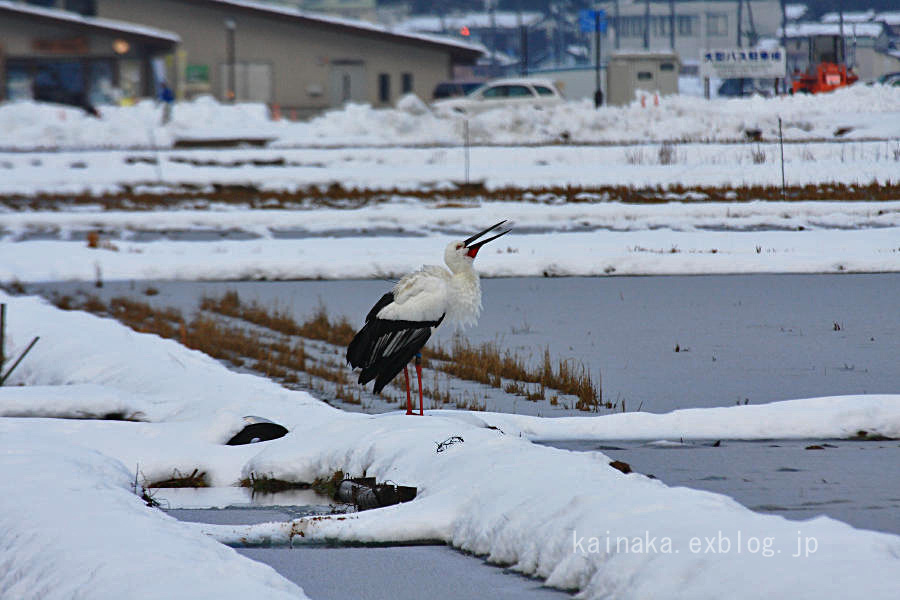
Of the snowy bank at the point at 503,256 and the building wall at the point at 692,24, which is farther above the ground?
the building wall at the point at 692,24

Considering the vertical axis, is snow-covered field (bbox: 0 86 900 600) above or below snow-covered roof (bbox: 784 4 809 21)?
below

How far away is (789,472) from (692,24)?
122 meters

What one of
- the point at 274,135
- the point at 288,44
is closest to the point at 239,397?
the point at 274,135

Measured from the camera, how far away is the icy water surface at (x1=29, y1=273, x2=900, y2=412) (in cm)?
1080

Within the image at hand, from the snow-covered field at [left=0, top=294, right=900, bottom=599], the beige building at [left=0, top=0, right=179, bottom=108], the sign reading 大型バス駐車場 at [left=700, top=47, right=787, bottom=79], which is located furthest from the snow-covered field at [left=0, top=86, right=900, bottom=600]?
the beige building at [left=0, top=0, right=179, bottom=108]

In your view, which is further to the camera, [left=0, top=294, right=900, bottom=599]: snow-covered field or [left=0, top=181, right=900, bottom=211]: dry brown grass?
[left=0, top=181, right=900, bottom=211]: dry brown grass

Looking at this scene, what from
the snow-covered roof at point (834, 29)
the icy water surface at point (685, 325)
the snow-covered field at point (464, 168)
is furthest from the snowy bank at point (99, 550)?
the snow-covered roof at point (834, 29)

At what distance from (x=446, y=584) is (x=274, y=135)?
40.3 metres

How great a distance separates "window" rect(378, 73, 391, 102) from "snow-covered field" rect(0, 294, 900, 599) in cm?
5170

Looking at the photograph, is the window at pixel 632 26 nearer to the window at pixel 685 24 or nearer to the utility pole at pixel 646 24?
the utility pole at pixel 646 24

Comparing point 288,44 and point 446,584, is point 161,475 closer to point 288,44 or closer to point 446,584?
point 446,584

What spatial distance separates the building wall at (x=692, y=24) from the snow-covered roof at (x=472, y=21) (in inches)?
322

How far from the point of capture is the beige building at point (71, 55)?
56.1 m

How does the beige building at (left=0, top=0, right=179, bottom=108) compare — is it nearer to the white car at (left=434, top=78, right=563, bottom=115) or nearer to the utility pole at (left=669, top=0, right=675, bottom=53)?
the white car at (left=434, top=78, right=563, bottom=115)
